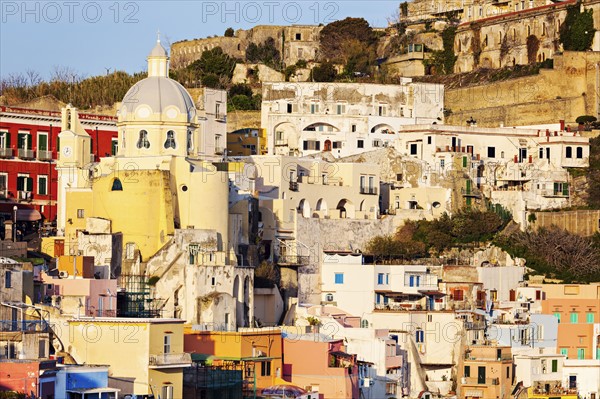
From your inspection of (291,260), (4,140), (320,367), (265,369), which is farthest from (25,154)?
(265,369)

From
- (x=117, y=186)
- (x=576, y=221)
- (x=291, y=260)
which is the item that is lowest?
(x=291, y=260)

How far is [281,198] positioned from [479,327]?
9874 millimetres

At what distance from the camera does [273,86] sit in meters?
89.2

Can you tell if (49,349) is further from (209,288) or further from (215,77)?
(215,77)

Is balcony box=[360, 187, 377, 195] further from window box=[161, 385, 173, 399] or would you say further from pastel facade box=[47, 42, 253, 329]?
window box=[161, 385, 173, 399]

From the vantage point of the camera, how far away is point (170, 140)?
65.9 metres

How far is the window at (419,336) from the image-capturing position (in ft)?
221

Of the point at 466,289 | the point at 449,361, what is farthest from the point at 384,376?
the point at 466,289

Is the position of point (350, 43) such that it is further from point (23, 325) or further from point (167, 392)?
point (23, 325)

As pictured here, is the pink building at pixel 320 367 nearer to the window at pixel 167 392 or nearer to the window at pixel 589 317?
the window at pixel 167 392

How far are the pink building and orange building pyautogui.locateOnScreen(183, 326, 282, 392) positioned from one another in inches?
39.9

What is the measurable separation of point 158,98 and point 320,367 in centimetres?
1222

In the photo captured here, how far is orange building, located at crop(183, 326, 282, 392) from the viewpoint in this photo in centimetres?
5681

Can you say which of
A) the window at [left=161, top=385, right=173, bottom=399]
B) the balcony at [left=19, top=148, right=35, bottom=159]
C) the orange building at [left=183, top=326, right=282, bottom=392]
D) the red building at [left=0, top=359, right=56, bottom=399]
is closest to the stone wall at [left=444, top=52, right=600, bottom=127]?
the balcony at [left=19, top=148, right=35, bottom=159]
